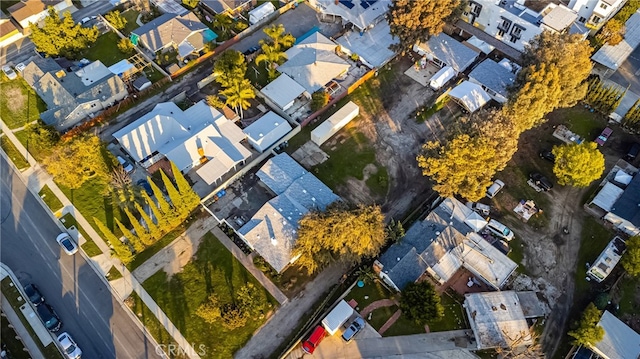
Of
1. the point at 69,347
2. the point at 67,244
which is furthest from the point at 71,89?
the point at 69,347

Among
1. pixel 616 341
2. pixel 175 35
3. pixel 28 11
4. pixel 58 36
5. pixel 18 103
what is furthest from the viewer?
pixel 28 11

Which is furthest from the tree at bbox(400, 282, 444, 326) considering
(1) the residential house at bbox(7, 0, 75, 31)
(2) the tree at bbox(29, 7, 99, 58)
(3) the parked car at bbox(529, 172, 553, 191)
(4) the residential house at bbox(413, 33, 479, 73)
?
(1) the residential house at bbox(7, 0, 75, 31)

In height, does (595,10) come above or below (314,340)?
above

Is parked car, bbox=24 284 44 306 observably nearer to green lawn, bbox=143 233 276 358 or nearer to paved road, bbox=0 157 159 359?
paved road, bbox=0 157 159 359

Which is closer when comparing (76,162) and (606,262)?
(606,262)

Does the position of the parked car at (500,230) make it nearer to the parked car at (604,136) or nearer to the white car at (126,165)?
the parked car at (604,136)

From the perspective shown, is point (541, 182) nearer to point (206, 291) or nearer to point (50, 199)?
point (206, 291)

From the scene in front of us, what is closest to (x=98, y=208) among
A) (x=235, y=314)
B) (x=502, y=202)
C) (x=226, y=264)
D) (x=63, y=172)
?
(x=63, y=172)
